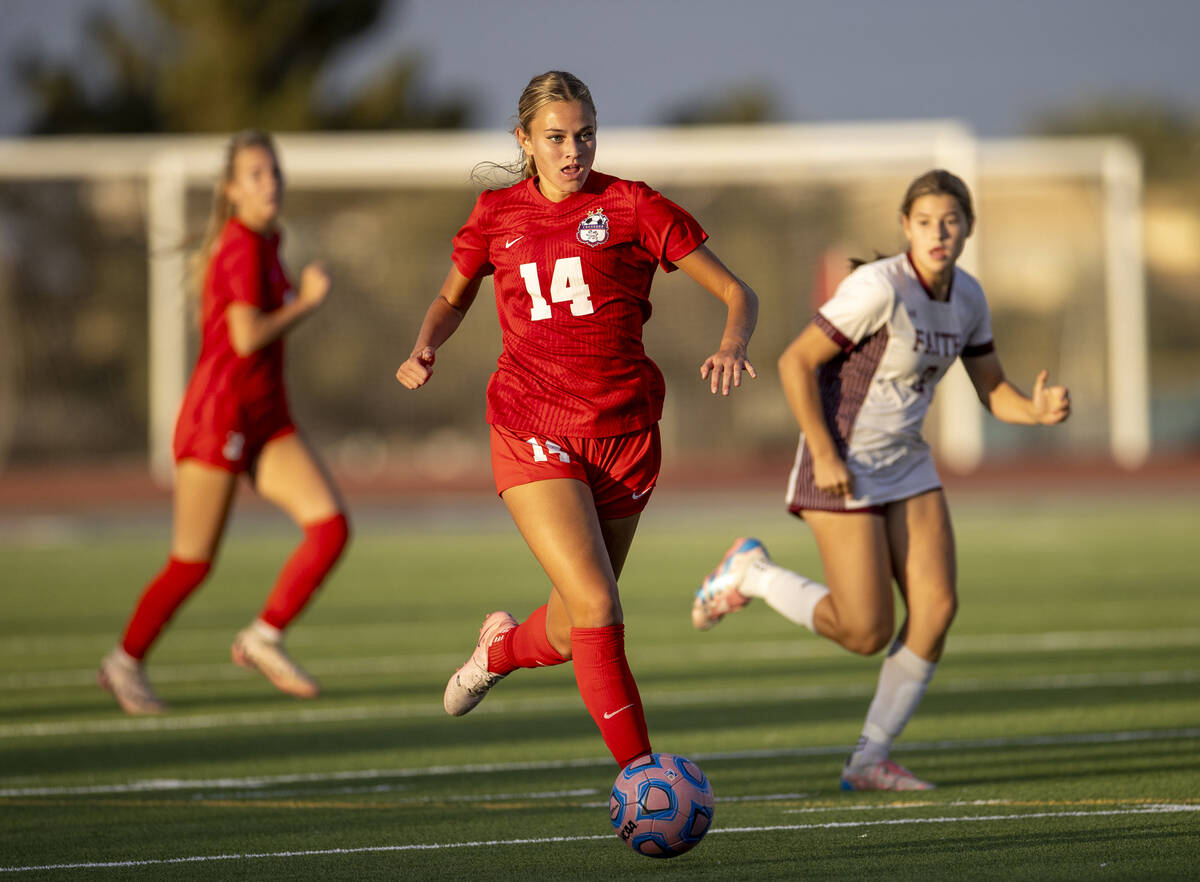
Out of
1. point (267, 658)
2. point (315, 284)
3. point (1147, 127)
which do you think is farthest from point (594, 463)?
point (1147, 127)

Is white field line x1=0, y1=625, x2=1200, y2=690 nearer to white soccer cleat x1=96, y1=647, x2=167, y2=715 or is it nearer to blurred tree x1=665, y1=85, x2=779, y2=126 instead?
white soccer cleat x1=96, y1=647, x2=167, y2=715

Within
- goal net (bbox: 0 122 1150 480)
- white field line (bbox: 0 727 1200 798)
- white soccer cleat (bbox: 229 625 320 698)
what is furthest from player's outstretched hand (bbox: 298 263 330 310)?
goal net (bbox: 0 122 1150 480)

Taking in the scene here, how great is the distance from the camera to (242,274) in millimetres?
7258

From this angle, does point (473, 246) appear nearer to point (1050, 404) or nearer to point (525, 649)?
point (525, 649)

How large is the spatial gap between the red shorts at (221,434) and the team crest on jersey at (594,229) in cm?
319

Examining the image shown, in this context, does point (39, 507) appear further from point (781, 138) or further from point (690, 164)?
point (781, 138)

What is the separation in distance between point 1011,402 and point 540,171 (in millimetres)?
1904

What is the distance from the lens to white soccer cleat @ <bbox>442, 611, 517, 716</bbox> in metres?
5.05

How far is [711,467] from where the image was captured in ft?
97.5

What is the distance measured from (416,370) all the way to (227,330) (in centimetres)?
317

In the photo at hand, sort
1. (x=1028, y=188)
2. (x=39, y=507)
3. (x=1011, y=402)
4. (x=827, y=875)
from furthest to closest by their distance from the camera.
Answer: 1. (x=1028, y=188)
2. (x=39, y=507)
3. (x=1011, y=402)
4. (x=827, y=875)

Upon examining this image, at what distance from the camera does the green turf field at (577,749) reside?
14.5 feet

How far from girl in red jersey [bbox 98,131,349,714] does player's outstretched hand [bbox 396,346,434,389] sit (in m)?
2.69

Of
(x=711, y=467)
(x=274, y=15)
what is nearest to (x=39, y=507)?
(x=711, y=467)
